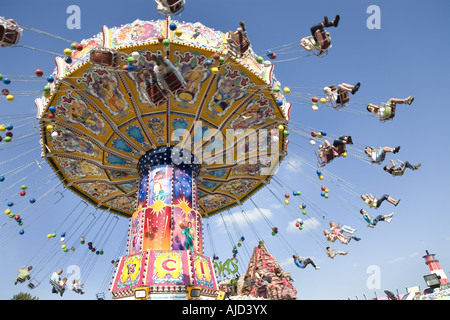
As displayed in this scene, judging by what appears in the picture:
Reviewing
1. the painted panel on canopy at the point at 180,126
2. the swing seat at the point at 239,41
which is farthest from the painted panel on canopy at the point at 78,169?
the swing seat at the point at 239,41

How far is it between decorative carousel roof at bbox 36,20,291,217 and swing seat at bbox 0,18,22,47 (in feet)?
4.54

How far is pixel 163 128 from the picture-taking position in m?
12.1

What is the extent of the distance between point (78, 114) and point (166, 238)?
17.6 feet

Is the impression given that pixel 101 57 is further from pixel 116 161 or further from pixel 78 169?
pixel 78 169

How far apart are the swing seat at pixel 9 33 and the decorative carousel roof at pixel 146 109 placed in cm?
138

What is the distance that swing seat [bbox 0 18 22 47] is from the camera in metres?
7.93

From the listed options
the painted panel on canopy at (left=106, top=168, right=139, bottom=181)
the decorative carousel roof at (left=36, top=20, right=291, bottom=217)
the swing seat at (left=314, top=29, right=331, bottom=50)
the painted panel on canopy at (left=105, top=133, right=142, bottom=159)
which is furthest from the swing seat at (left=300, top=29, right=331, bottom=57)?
the painted panel on canopy at (left=106, top=168, right=139, bottom=181)

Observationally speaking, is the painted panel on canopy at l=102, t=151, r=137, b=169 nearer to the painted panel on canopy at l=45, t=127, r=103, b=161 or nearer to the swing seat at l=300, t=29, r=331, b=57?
the painted panel on canopy at l=45, t=127, r=103, b=161

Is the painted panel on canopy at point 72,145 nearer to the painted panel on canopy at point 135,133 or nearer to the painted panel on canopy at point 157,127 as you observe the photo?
the painted panel on canopy at point 135,133

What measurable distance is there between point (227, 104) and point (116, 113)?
4032 millimetres

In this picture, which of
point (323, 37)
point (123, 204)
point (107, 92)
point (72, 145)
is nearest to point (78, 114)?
point (107, 92)
